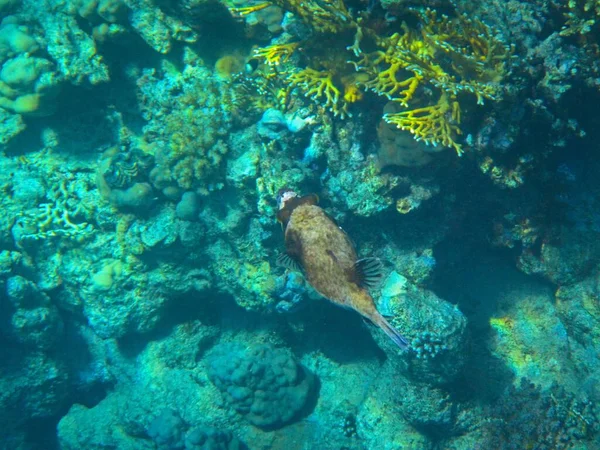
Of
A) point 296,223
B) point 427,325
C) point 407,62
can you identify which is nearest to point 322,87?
point 407,62

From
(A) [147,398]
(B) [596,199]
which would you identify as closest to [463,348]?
(B) [596,199]

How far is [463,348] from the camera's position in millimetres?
5457

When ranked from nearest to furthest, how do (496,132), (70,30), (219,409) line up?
(496,132), (70,30), (219,409)

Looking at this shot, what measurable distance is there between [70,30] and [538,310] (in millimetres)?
9564

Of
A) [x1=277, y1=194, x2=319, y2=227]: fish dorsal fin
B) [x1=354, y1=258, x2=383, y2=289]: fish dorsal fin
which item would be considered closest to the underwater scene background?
[x1=354, y1=258, x2=383, y2=289]: fish dorsal fin

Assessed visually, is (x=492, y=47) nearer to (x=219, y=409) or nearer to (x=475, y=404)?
(x=475, y=404)

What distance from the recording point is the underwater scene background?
432cm

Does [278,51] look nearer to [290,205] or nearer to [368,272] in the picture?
[290,205]

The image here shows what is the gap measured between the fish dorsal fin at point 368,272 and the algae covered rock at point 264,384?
451cm

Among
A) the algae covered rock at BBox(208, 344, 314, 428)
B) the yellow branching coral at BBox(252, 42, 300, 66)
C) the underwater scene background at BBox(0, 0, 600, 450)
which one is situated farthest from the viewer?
the algae covered rock at BBox(208, 344, 314, 428)

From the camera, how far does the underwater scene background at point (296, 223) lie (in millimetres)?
4324

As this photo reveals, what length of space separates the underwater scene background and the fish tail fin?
1.5 inches

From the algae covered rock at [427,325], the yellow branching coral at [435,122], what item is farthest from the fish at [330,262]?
the algae covered rock at [427,325]

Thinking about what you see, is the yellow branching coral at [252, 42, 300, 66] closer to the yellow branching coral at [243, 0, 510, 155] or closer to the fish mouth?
the yellow branching coral at [243, 0, 510, 155]
